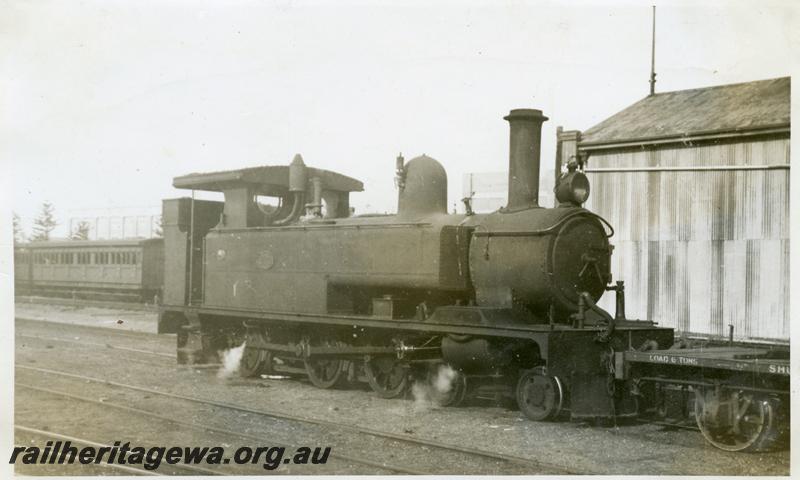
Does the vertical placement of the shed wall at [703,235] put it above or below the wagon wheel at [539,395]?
above

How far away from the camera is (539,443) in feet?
27.0

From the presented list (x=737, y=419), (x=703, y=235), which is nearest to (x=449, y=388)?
(x=737, y=419)

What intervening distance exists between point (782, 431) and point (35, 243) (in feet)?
99.9

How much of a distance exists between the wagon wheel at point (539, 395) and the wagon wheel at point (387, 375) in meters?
1.92

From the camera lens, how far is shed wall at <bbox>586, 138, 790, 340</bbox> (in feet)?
41.1

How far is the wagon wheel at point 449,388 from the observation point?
1015cm

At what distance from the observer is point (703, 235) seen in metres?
13.4

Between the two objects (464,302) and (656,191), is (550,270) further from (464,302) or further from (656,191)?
(656,191)

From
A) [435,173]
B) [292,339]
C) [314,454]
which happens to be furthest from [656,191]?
[314,454]

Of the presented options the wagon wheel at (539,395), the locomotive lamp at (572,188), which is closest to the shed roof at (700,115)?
the locomotive lamp at (572,188)

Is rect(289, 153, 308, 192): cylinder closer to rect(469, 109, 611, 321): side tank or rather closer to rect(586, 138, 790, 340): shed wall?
rect(469, 109, 611, 321): side tank

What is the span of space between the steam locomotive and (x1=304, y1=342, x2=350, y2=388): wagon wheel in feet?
0.07

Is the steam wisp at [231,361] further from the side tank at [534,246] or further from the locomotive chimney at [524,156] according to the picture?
the locomotive chimney at [524,156]

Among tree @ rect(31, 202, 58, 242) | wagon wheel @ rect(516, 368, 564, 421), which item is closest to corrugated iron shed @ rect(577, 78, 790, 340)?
wagon wheel @ rect(516, 368, 564, 421)
